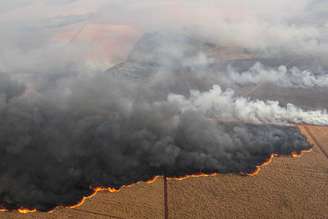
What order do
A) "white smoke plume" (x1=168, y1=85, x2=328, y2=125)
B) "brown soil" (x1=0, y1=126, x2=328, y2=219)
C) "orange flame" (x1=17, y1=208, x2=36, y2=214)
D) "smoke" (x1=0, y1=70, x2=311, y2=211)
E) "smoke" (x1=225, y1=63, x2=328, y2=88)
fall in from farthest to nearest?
"smoke" (x1=225, y1=63, x2=328, y2=88) < "white smoke plume" (x1=168, y1=85, x2=328, y2=125) < "smoke" (x1=0, y1=70, x2=311, y2=211) < "orange flame" (x1=17, y1=208, x2=36, y2=214) < "brown soil" (x1=0, y1=126, x2=328, y2=219)

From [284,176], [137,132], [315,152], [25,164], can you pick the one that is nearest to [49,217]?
[25,164]

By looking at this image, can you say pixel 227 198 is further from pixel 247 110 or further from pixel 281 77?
pixel 281 77

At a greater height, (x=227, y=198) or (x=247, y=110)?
(x=227, y=198)

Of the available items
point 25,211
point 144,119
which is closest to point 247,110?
point 144,119

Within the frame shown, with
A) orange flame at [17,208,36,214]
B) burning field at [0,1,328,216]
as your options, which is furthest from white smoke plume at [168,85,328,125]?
orange flame at [17,208,36,214]

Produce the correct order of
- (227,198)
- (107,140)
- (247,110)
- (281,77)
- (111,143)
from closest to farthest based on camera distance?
1. (227,198)
2. (111,143)
3. (107,140)
4. (247,110)
5. (281,77)

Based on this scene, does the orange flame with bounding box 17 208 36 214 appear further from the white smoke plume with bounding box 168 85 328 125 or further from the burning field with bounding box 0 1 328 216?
the white smoke plume with bounding box 168 85 328 125

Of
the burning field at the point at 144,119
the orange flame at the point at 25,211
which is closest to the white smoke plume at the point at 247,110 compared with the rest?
the burning field at the point at 144,119

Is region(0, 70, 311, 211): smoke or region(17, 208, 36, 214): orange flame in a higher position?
region(17, 208, 36, 214): orange flame
